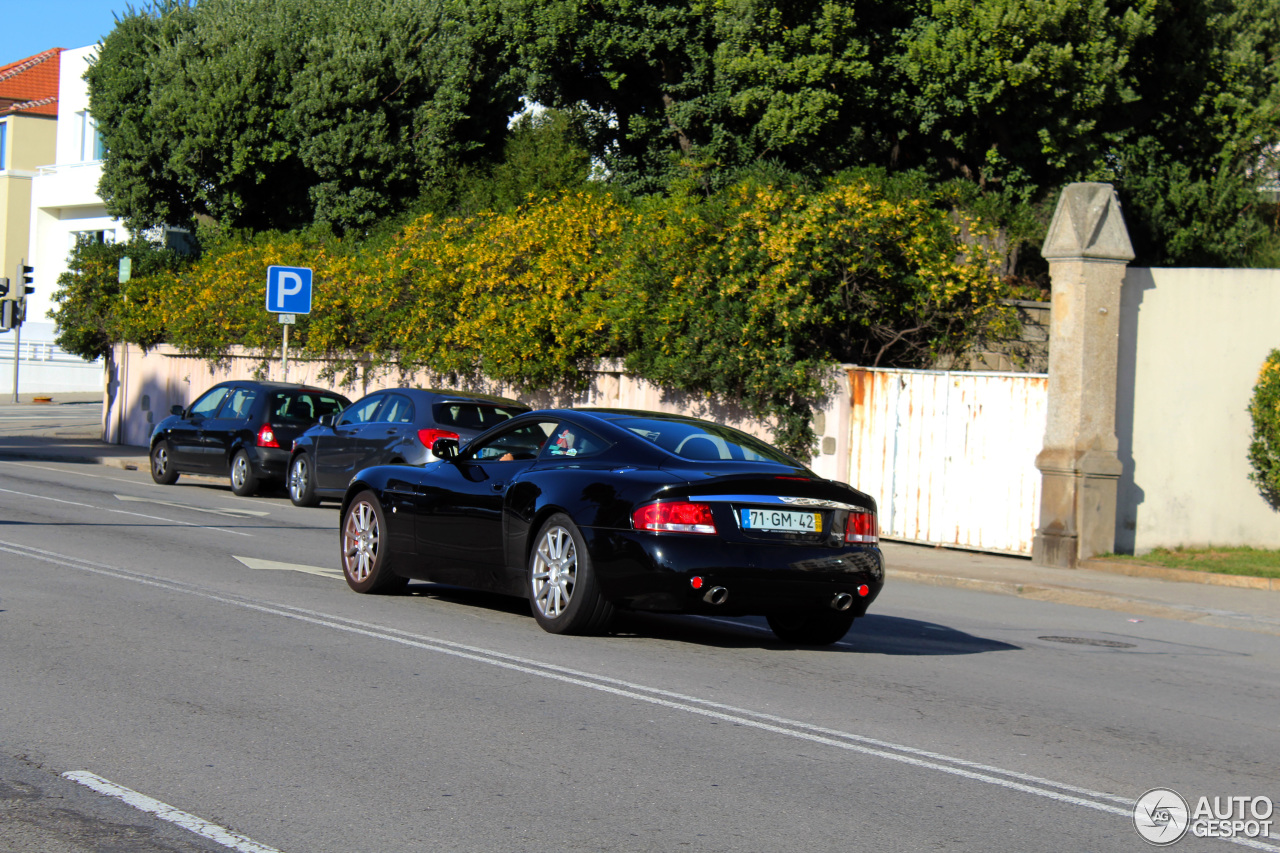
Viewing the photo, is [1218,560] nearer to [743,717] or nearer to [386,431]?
[386,431]

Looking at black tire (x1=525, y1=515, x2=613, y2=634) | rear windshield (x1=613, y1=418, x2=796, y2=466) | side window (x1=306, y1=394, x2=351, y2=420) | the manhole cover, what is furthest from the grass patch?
side window (x1=306, y1=394, x2=351, y2=420)

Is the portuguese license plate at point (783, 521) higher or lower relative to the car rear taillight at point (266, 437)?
lower

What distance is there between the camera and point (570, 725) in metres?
6.38

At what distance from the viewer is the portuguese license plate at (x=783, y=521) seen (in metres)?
8.33

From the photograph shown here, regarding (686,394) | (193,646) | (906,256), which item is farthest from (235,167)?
(193,646)

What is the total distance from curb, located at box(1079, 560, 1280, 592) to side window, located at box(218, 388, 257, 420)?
1207 centimetres

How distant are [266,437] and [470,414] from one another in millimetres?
→ 4594

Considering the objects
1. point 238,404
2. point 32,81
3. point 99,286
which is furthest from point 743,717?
point 32,81

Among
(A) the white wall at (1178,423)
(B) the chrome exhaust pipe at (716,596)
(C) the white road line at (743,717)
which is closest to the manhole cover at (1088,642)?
(B) the chrome exhaust pipe at (716,596)

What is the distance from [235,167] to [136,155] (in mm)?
3531

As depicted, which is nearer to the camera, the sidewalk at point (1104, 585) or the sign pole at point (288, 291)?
the sidewalk at point (1104, 585)

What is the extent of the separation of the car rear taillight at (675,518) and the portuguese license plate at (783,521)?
0.24 metres

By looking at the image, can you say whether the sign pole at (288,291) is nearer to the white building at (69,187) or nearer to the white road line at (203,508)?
the white road line at (203,508)

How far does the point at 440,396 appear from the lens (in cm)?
1730
